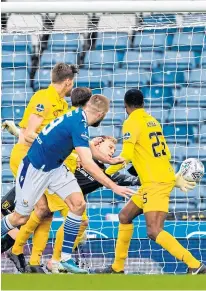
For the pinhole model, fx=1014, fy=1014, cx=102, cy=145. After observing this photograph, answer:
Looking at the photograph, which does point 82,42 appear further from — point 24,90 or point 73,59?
point 24,90

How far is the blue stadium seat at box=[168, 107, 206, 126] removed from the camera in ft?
38.6

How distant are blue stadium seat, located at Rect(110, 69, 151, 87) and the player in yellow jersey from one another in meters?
3.36

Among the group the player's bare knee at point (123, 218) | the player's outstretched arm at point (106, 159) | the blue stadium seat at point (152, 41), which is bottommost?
the player's bare knee at point (123, 218)

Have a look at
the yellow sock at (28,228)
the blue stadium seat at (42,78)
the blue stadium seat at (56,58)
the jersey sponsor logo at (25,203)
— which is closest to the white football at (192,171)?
the yellow sock at (28,228)

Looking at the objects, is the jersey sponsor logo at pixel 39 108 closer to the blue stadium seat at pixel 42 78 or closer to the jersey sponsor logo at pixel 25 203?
the jersey sponsor logo at pixel 25 203

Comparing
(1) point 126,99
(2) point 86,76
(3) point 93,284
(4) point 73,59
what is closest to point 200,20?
(1) point 126,99

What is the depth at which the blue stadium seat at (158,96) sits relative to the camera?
11.8m

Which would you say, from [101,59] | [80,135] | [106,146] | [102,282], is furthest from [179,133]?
[102,282]

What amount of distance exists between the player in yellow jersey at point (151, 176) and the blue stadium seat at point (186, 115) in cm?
302

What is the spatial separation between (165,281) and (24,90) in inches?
224

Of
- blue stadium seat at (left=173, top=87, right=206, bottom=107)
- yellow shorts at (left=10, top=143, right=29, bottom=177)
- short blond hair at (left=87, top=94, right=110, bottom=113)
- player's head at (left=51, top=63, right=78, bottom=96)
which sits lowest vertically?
yellow shorts at (left=10, top=143, right=29, bottom=177)

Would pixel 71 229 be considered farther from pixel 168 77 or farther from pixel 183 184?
pixel 168 77

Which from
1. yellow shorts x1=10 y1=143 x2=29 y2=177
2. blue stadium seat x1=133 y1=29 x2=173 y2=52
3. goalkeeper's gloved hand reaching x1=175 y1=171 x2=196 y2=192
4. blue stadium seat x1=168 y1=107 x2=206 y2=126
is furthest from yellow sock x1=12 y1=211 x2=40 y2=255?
blue stadium seat x1=133 y1=29 x2=173 y2=52
